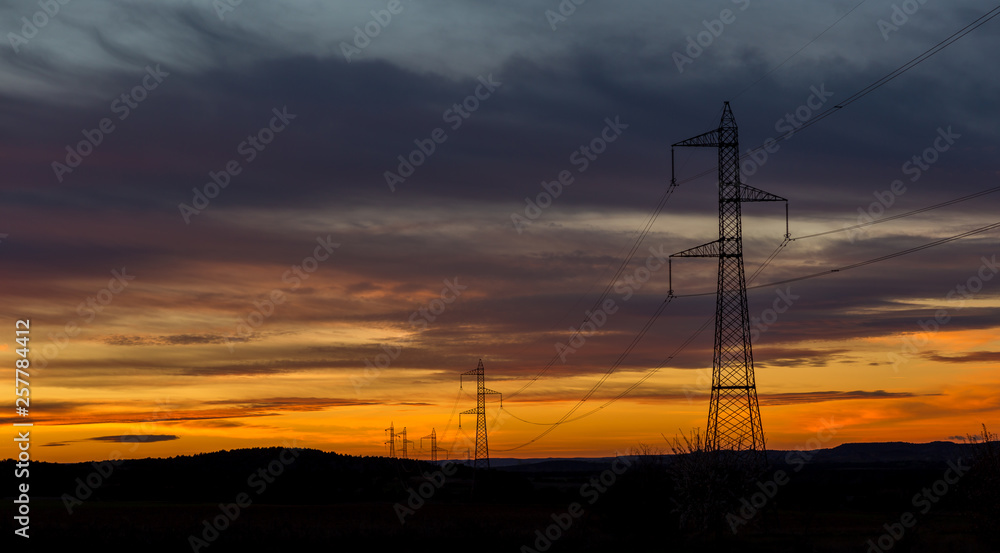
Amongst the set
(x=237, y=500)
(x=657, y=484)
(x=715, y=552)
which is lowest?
(x=715, y=552)

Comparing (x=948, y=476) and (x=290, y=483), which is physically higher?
(x=290, y=483)

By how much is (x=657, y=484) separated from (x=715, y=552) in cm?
1078

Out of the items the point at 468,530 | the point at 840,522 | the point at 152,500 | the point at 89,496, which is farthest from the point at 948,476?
the point at 89,496

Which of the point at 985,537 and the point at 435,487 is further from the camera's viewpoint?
the point at 435,487

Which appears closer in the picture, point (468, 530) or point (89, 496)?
point (468, 530)

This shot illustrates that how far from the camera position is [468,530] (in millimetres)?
81000

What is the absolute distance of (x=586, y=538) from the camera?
76.0m

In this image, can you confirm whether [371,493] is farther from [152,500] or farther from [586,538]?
[586,538]

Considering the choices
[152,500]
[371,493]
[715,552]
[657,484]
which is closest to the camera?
[715,552]

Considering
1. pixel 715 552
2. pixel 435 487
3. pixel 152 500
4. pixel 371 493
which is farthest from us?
pixel 435 487

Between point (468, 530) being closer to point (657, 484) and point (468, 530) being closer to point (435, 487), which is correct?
point (657, 484)

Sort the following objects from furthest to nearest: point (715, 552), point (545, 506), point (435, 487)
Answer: point (435, 487)
point (545, 506)
point (715, 552)

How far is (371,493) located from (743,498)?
103884 millimetres

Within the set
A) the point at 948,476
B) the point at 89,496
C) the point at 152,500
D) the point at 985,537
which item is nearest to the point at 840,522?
the point at 948,476
